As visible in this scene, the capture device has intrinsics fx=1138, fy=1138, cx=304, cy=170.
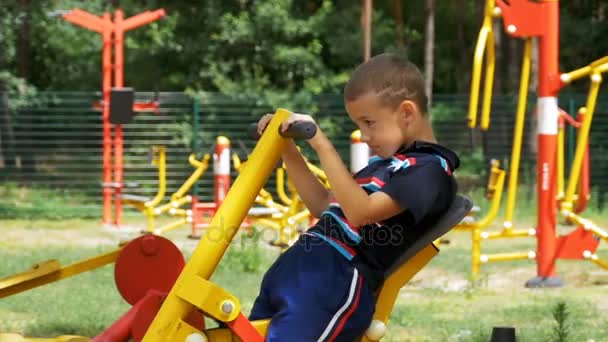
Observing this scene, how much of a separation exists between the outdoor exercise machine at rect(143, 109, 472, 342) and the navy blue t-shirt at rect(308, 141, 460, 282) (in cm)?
3

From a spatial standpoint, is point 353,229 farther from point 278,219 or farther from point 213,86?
point 213,86

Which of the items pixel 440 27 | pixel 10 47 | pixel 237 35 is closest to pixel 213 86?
pixel 237 35

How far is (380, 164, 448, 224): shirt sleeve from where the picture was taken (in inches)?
103

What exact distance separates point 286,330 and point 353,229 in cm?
30

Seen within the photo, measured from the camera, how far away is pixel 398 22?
23797mm

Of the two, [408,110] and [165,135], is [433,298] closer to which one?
[408,110]

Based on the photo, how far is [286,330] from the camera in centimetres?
259

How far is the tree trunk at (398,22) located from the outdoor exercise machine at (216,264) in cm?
1932

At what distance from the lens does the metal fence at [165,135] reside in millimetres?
15469

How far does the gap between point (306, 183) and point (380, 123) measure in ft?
1.19

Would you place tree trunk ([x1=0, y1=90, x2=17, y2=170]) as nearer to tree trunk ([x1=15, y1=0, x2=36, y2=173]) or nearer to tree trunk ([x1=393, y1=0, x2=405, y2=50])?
tree trunk ([x1=15, y1=0, x2=36, y2=173])

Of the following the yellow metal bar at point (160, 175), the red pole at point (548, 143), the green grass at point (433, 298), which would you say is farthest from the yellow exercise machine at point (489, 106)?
the yellow metal bar at point (160, 175)

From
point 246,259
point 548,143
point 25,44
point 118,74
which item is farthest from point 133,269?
point 25,44

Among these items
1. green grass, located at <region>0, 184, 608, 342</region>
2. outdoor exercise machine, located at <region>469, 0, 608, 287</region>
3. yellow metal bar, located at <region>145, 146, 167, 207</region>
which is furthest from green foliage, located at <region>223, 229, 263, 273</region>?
yellow metal bar, located at <region>145, 146, 167, 207</region>
